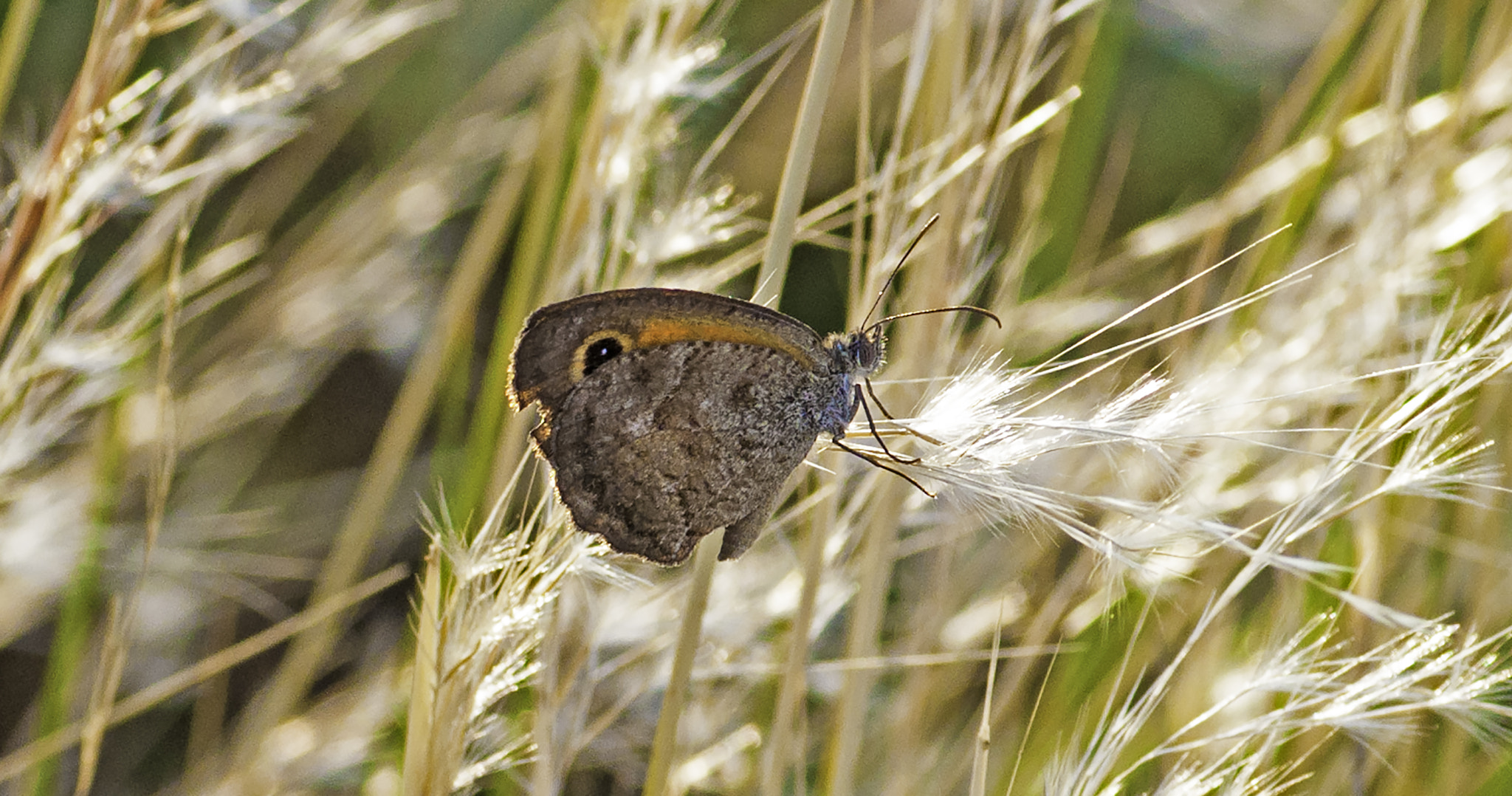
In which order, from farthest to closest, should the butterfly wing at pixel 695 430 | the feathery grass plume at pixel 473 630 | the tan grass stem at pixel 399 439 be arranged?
the tan grass stem at pixel 399 439 → the butterfly wing at pixel 695 430 → the feathery grass plume at pixel 473 630

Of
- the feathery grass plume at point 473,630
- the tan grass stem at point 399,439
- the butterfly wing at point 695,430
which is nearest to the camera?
the feathery grass plume at point 473,630

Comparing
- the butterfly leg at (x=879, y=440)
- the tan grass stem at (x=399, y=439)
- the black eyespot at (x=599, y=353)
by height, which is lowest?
the tan grass stem at (x=399, y=439)

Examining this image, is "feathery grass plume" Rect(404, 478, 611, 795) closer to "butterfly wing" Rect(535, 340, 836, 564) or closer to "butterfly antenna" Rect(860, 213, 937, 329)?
"butterfly wing" Rect(535, 340, 836, 564)

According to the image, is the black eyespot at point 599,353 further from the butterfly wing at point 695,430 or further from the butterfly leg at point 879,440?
the butterfly leg at point 879,440

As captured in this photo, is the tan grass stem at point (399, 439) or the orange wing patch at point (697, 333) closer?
the orange wing patch at point (697, 333)

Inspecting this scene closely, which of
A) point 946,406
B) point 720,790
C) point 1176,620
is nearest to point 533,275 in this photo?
point 946,406

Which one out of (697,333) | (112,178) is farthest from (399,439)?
(697,333)

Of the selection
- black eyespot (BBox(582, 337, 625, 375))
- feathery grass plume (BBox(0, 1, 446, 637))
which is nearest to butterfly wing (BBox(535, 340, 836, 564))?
black eyespot (BBox(582, 337, 625, 375))

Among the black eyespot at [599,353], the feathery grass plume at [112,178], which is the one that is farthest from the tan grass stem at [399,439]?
the black eyespot at [599,353]

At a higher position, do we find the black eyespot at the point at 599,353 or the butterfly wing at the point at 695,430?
the black eyespot at the point at 599,353
